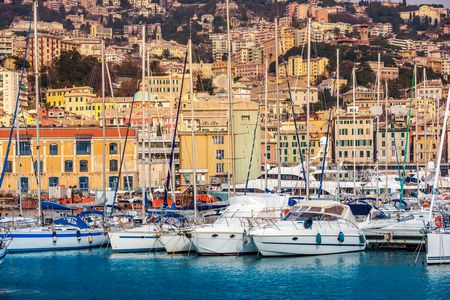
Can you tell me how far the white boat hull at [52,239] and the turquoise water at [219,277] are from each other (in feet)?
1.32

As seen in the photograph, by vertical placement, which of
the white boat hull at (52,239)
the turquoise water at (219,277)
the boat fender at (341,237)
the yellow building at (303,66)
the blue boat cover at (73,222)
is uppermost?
the yellow building at (303,66)

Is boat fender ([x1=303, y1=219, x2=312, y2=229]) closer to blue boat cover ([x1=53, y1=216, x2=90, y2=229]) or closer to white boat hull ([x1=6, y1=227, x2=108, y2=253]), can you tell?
white boat hull ([x1=6, y1=227, x2=108, y2=253])

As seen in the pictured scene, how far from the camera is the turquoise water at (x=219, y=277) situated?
3378cm

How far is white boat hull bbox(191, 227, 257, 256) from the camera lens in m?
39.9

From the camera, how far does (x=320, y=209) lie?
39750 millimetres

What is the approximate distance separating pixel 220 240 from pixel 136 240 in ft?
11.5

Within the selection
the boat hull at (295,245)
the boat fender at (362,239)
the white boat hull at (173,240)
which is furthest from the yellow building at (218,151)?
the boat hull at (295,245)

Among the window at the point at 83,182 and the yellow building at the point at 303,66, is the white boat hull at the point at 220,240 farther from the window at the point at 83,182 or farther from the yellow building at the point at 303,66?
the yellow building at the point at 303,66

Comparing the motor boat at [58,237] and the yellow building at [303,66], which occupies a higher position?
the yellow building at [303,66]

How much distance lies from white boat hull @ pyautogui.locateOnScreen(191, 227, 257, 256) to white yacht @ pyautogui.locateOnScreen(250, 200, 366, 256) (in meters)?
1.08

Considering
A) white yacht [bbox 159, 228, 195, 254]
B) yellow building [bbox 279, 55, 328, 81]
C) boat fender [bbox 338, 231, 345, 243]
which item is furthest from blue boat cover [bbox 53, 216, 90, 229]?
yellow building [bbox 279, 55, 328, 81]

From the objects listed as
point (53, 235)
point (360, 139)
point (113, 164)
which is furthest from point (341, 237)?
point (360, 139)

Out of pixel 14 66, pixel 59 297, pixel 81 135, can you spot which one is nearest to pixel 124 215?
pixel 59 297

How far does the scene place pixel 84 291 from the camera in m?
34.7
